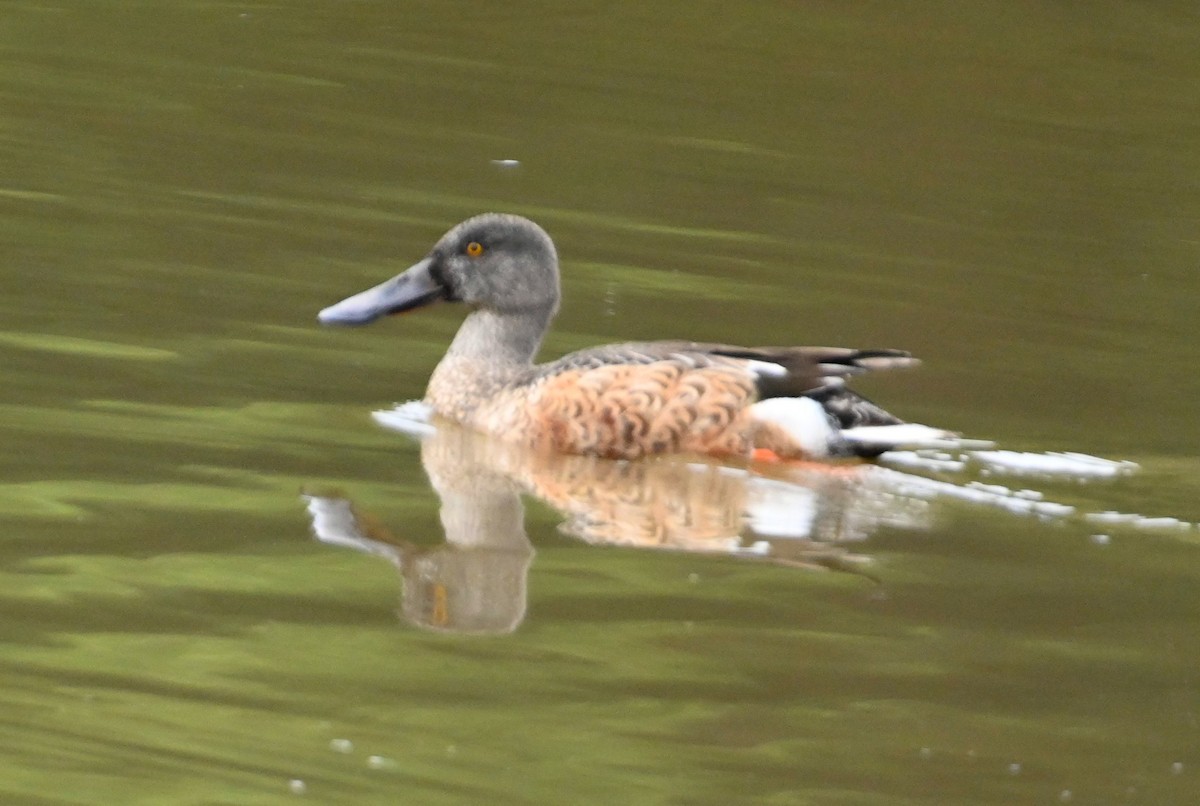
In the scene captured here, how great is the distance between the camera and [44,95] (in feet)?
44.9

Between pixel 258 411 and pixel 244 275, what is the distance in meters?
2.14

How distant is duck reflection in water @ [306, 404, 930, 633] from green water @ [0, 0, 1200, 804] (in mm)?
91

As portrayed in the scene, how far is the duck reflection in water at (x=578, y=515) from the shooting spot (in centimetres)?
648

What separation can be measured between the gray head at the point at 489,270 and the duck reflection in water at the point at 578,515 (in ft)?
2.46

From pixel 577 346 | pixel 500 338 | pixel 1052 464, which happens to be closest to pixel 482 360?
Result: pixel 500 338

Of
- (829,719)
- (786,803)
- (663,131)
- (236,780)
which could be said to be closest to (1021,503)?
(829,719)

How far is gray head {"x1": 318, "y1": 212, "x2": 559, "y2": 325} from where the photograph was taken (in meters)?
9.37

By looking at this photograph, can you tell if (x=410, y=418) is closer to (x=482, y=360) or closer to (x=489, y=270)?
(x=482, y=360)

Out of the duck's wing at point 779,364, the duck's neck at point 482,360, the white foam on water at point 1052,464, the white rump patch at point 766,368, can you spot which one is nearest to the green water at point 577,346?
the white foam on water at point 1052,464

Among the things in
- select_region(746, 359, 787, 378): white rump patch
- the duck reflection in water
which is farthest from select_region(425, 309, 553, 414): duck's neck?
select_region(746, 359, 787, 378): white rump patch

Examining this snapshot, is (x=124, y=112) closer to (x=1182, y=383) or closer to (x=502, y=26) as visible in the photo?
(x=502, y=26)

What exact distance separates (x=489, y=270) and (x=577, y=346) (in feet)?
2.41

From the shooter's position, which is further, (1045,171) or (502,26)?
(502,26)

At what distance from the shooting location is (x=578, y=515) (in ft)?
24.3
